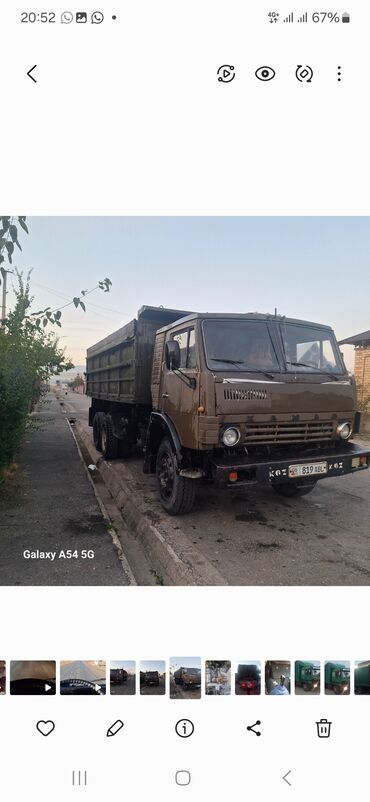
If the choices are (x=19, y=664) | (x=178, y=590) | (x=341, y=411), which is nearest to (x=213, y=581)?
(x=178, y=590)

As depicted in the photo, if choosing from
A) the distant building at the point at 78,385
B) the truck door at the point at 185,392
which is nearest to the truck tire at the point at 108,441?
the distant building at the point at 78,385

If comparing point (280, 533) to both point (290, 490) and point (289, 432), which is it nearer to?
point (289, 432)

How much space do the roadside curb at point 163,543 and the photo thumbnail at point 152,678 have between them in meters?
0.87

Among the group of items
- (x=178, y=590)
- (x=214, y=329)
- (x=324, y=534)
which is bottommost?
(x=324, y=534)

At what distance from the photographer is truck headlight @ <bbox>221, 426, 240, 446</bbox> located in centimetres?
279

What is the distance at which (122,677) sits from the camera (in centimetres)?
126

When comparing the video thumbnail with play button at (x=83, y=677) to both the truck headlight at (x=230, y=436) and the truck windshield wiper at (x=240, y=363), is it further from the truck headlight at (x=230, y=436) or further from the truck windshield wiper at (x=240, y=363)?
the truck windshield wiper at (x=240, y=363)

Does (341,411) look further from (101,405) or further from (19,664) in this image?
(101,405)

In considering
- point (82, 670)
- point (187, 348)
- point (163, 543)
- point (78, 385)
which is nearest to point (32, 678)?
point (82, 670)

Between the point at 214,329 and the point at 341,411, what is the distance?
1357 mm

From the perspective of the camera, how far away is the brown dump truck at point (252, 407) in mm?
2830

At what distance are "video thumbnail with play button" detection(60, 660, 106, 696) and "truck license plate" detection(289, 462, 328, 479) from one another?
6.64ft

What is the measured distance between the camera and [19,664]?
1310mm
